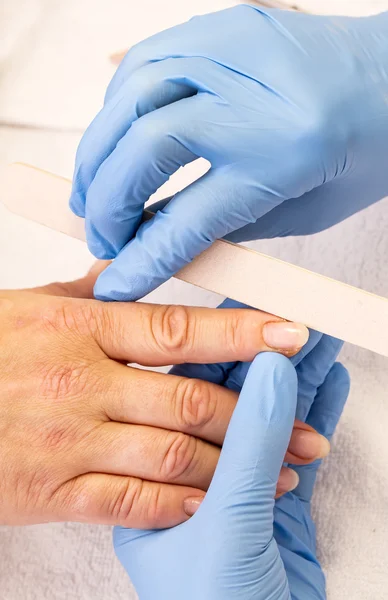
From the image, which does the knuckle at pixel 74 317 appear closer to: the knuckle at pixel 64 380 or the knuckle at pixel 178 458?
the knuckle at pixel 64 380

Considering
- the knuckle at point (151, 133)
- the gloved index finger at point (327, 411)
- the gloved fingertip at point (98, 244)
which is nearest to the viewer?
the knuckle at point (151, 133)

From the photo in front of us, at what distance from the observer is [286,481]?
0.82 m

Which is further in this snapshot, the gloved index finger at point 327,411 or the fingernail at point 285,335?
the gloved index finger at point 327,411

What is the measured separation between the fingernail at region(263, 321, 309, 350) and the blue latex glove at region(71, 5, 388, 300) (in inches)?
6.0

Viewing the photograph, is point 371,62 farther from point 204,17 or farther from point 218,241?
point 218,241

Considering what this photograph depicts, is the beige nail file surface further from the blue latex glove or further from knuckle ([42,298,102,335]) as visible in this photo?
knuckle ([42,298,102,335])

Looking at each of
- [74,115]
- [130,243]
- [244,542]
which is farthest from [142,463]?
[74,115]

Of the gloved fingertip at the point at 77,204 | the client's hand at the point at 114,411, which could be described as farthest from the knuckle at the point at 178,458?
the gloved fingertip at the point at 77,204

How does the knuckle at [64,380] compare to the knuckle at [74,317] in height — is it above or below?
below

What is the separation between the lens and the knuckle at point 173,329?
2.58 ft

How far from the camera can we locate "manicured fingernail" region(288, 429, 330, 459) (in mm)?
824

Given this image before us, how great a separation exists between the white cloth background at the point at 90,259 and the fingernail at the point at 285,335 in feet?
1.03

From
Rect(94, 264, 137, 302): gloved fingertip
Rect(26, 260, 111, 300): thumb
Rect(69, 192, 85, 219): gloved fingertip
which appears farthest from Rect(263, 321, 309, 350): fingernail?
Rect(26, 260, 111, 300): thumb

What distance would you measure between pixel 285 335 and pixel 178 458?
248 mm
